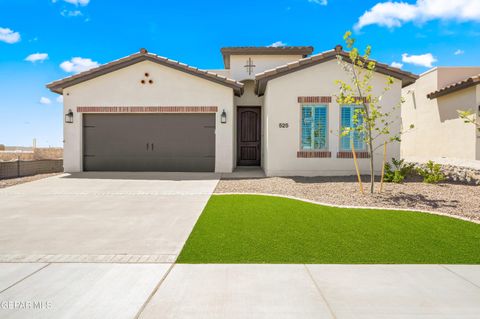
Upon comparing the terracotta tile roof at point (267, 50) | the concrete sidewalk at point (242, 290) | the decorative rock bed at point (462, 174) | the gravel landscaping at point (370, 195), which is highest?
the terracotta tile roof at point (267, 50)

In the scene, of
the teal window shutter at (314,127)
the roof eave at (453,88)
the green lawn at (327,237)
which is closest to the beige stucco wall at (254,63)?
the teal window shutter at (314,127)

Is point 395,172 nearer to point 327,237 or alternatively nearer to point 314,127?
point 314,127

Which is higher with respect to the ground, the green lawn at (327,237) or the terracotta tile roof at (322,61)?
the terracotta tile roof at (322,61)

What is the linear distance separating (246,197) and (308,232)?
3.40 meters

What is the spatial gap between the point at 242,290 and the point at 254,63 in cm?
1557

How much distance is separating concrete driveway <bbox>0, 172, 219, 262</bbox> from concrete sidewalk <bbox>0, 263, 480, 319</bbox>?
0.48 meters

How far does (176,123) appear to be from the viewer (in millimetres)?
13641

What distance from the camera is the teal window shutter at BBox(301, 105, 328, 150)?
1212 cm

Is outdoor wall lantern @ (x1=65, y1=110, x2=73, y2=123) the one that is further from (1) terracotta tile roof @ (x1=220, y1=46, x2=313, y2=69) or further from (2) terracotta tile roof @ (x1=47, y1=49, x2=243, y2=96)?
(1) terracotta tile roof @ (x1=220, y1=46, x2=313, y2=69)

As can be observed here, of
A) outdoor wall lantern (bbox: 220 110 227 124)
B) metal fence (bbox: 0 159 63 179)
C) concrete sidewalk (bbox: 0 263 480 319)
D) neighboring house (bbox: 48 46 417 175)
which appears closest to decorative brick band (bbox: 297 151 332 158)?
neighboring house (bbox: 48 46 417 175)

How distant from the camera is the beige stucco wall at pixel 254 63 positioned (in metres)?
17.2

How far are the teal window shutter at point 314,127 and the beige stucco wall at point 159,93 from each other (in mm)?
3133

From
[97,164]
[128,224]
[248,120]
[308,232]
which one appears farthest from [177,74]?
[308,232]

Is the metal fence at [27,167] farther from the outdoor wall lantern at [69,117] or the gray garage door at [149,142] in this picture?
the outdoor wall lantern at [69,117]
